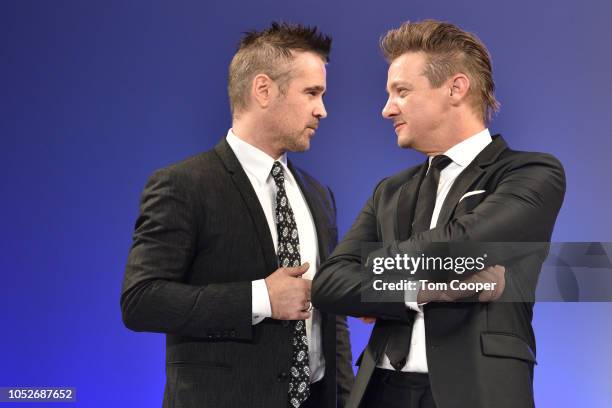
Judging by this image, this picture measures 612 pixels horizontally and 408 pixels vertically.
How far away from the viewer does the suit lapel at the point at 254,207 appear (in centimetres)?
254

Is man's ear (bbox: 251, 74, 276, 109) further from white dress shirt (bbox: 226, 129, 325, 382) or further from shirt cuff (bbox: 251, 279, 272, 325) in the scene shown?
shirt cuff (bbox: 251, 279, 272, 325)

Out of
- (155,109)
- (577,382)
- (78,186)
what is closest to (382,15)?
(155,109)

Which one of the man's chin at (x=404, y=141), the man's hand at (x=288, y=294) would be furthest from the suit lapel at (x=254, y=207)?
the man's chin at (x=404, y=141)

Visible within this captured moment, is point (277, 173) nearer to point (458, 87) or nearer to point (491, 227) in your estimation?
point (458, 87)

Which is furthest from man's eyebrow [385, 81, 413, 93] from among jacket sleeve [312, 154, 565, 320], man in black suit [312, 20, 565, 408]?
jacket sleeve [312, 154, 565, 320]

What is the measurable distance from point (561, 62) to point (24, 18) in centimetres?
267

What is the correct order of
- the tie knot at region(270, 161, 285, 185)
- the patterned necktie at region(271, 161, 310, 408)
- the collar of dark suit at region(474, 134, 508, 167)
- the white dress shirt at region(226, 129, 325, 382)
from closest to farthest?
the collar of dark suit at region(474, 134, 508, 167)
the patterned necktie at region(271, 161, 310, 408)
the white dress shirt at region(226, 129, 325, 382)
the tie knot at region(270, 161, 285, 185)

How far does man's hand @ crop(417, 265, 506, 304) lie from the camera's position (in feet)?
6.55

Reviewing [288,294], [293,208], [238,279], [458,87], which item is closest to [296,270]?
[288,294]

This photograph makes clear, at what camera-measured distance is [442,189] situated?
225cm

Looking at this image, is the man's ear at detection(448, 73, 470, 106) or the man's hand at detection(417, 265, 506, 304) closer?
the man's hand at detection(417, 265, 506, 304)

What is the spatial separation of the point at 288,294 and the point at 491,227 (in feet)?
2.18

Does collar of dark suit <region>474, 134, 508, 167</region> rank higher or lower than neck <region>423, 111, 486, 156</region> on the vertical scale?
lower

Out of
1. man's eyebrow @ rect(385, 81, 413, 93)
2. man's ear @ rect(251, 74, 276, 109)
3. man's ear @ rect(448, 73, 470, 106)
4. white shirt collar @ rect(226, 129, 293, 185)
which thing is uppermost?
man's ear @ rect(251, 74, 276, 109)
